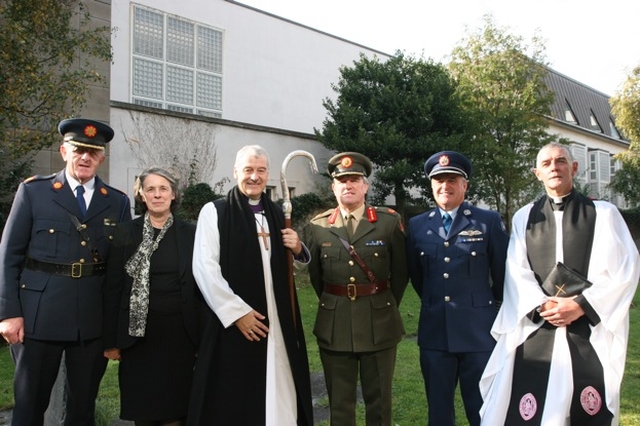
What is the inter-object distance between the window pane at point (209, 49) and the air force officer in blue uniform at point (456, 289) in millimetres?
13119

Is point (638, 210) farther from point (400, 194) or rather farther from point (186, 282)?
point (186, 282)

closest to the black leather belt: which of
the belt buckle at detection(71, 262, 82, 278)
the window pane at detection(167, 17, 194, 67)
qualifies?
the belt buckle at detection(71, 262, 82, 278)

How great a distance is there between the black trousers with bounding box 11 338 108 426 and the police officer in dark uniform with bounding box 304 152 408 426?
148 centimetres

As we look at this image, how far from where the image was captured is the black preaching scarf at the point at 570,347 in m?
3.18

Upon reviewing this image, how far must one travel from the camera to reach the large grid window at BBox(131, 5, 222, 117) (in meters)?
14.1

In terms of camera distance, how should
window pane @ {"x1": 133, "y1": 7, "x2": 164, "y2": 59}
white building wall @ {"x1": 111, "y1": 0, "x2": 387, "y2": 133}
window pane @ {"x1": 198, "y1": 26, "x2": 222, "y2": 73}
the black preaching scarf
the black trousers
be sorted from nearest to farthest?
the black preaching scarf → the black trousers → window pane @ {"x1": 133, "y1": 7, "x2": 164, "y2": 59} → white building wall @ {"x1": 111, "y1": 0, "x2": 387, "y2": 133} → window pane @ {"x1": 198, "y1": 26, "x2": 222, "y2": 73}

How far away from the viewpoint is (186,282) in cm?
350

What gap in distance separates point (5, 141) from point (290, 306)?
6184mm

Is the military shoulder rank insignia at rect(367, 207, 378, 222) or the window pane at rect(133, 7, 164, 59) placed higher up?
the window pane at rect(133, 7, 164, 59)

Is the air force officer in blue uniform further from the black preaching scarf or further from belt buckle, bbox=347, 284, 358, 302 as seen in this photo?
belt buckle, bbox=347, 284, 358, 302

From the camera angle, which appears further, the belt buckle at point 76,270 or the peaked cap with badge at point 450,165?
the peaked cap with badge at point 450,165

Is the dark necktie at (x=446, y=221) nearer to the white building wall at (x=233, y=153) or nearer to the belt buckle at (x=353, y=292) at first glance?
the belt buckle at (x=353, y=292)

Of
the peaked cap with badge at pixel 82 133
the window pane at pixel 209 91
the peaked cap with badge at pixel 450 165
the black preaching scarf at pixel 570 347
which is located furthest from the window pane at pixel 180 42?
the black preaching scarf at pixel 570 347

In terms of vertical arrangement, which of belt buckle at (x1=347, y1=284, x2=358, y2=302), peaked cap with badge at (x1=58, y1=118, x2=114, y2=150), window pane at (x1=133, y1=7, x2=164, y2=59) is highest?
window pane at (x1=133, y1=7, x2=164, y2=59)
